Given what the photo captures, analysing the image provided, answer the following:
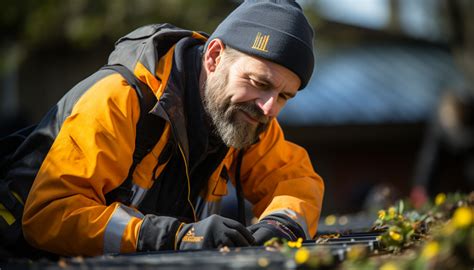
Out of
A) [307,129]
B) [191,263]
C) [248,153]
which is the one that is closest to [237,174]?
[248,153]

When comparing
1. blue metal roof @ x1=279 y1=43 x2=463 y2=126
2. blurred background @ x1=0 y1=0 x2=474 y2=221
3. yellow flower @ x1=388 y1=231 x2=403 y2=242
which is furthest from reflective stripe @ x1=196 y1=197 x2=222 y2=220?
blue metal roof @ x1=279 y1=43 x2=463 y2=126

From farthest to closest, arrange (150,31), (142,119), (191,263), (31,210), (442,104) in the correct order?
(442,104) → (150,31) → (142,119) → (31,210) → (191,263)

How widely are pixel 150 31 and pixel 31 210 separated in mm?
1186

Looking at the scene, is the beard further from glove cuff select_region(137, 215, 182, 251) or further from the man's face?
glove cuff select_region(137, 215, 182, 251)

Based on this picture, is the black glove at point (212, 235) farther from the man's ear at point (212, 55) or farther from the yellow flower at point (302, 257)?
the man's ear at point (212, 55)

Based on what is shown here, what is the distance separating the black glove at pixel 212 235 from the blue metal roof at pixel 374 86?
13793 mm

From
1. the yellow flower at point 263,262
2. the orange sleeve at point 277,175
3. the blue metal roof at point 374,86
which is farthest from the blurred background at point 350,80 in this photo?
the yellow flower at point 263,262

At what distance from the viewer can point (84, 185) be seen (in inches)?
149

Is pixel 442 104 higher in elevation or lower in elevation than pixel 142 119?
lower

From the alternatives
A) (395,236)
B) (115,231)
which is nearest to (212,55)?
(115,231)

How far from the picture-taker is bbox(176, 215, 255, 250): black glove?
3.55 m

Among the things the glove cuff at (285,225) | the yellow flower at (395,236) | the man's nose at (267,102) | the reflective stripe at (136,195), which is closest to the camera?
the yellow flower at (395,236)

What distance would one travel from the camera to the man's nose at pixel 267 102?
4.26 metres

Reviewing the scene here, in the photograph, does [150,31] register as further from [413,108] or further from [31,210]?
[413,108]
